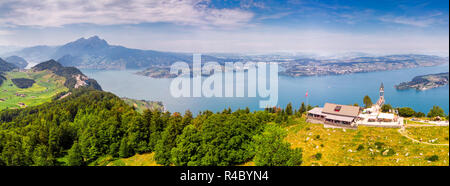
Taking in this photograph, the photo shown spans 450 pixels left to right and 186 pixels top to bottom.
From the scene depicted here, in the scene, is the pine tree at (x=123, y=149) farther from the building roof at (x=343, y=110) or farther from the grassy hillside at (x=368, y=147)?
the building roof at (x=343, y=110)

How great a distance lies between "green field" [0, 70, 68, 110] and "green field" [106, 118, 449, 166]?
375ft

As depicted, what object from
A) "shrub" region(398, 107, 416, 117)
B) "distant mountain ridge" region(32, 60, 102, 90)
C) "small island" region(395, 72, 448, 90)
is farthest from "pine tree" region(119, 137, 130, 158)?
"small island" region(395, 72, 448, 90)

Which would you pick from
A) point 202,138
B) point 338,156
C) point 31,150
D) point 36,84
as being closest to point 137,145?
point 202,138

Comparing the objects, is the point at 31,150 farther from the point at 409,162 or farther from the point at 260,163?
the point at 409,162

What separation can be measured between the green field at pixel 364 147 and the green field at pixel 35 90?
114 m

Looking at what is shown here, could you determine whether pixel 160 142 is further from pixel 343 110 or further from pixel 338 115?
pixel 343 110

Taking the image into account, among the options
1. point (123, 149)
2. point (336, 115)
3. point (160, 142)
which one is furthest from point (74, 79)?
point (336, 115)

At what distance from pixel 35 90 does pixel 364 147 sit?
592ft

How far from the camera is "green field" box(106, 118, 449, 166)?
2366 cm

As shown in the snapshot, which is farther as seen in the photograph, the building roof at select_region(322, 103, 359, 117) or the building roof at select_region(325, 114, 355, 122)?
the building roof at select_region(322, 103, 359, 117)

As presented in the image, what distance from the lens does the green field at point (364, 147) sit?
23.7 m

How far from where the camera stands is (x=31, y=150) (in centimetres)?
3625

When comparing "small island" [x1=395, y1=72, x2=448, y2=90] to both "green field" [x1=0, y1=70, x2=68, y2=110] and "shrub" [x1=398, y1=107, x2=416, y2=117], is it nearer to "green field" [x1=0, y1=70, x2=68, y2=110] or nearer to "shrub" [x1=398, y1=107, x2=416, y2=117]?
"shrub" [x1=398, y1=107, x2=416, y2=117]

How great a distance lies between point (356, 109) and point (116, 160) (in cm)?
3829
